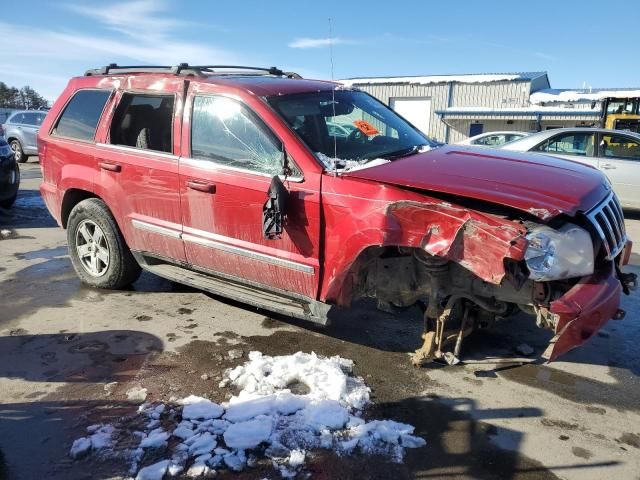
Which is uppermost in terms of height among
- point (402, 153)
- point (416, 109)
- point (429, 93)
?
point (429, 93)

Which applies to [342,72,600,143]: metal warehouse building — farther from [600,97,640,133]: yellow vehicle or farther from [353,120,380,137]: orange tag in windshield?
[353,120,380,137]: orange tag in windshield

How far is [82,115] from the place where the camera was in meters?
4.84

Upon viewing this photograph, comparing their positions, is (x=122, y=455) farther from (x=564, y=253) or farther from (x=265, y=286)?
(x=564, y=253)

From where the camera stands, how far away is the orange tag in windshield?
392 cm

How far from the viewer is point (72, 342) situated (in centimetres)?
387

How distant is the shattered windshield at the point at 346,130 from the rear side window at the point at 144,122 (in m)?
1.01

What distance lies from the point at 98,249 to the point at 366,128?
9.25ft

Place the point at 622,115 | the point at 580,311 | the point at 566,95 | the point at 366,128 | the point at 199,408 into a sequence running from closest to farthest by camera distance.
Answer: the point at 580,311 < the point at 199,408 < the point at 366,128 < the point at 622,115 < the point at 566,95

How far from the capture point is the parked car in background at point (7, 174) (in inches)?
314

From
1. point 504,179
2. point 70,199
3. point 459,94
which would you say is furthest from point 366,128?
point 459,94

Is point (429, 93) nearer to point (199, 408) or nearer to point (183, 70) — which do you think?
point (183, 70)

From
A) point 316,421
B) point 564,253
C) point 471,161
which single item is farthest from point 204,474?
point 471,161

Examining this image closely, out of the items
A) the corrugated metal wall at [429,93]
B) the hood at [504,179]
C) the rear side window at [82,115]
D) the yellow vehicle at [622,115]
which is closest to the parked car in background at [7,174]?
the rear side window at [82,115]

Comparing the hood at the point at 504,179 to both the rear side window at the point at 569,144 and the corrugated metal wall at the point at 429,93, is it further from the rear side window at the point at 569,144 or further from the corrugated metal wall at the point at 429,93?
the corrugated metal wall at the point at 429,93
